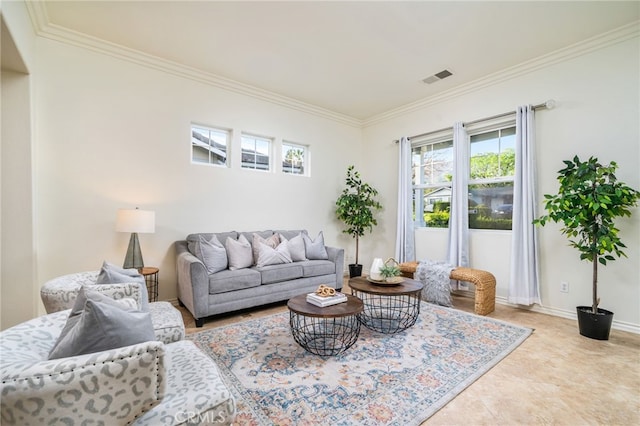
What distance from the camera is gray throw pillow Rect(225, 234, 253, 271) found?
11.3ft

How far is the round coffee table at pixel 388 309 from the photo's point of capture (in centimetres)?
269

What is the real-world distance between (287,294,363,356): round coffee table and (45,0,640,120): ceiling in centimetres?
264

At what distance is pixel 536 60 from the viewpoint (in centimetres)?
346

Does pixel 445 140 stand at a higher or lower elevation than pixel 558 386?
higher

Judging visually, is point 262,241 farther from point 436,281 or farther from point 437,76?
point 437,76

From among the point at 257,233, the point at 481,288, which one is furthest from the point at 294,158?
the point at 481,288

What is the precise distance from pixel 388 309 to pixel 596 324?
192 centimetres

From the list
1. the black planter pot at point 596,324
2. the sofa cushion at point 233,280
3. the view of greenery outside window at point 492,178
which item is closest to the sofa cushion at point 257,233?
the sofa cushion at point 233,280

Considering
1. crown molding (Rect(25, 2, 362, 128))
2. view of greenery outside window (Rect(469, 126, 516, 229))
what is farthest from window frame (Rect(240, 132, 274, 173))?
view of greenery outside window (Rect(469, 126, 516, 229))

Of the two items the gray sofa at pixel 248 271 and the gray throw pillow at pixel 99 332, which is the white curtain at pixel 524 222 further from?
the gray throw pillow at pixel 99 332

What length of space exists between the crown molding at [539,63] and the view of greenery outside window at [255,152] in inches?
96.3

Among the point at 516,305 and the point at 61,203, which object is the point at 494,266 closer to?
the point at 516,305

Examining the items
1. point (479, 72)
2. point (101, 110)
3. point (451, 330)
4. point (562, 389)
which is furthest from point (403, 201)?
point (101, 110)

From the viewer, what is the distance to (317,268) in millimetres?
3877
